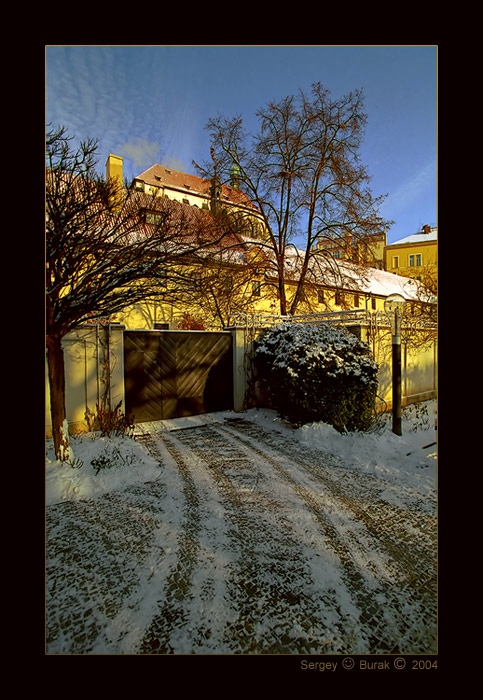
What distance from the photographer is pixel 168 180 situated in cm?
3369

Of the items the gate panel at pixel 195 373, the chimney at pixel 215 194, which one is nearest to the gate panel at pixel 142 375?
the gate panel at pixel 195 373

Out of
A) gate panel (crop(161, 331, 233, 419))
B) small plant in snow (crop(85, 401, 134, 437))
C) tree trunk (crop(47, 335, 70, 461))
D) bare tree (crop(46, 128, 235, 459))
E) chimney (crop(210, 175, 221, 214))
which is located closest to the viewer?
bare tree (crop(46, 128, 235, 459))

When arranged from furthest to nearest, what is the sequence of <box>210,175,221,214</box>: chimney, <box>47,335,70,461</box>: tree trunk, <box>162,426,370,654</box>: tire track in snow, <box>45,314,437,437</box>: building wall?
<box>210,175,221,214</box>: chimney → <box>45,314,437,437</box>: building wall → <box>47,335,70,461</box>: tree trunk → <box>162,426,370,654</box>: tire track in snow

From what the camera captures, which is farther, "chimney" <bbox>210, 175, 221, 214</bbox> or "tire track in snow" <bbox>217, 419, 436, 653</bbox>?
"chimney" <bbox>210, 175, 221, 214</bbox>

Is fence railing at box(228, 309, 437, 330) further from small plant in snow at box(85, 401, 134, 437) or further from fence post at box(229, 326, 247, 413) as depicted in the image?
small plant in snow at box(85, 401, 134, 437)

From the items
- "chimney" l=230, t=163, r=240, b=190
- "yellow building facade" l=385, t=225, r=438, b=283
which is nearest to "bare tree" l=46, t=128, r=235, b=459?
"chimney" l=230, t=163, r=240, b=190

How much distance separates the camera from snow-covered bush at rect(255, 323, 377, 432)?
20.2 ft

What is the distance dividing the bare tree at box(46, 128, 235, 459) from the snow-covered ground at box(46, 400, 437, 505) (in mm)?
516

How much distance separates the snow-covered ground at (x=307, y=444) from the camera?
3982 millimetres

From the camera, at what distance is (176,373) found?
7.91 m

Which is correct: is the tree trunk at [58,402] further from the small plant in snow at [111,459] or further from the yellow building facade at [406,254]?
the yellow building facade at [406,254]
